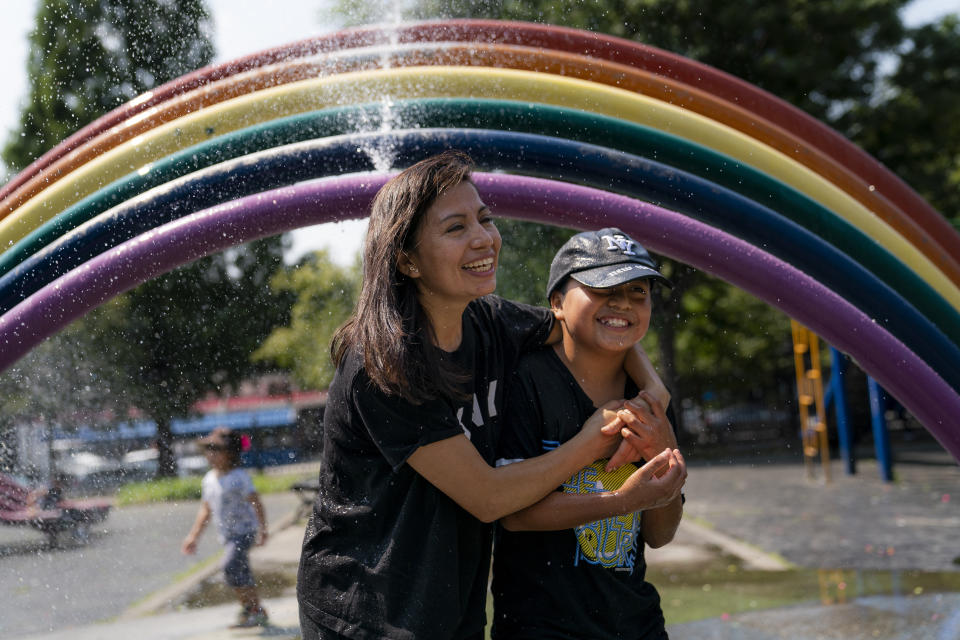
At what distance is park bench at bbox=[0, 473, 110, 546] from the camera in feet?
22.1

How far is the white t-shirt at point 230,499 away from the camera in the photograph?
6.09m

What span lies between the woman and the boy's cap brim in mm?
275

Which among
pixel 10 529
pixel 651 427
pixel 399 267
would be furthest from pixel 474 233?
pixel 10 529

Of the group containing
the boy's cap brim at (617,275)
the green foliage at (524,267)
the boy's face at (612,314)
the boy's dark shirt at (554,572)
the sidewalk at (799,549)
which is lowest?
the sidewalk at (799,549)

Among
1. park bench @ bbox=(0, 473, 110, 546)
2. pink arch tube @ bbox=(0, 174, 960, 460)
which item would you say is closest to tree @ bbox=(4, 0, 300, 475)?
park bench @ bbox=(0, 473, 110, 546)

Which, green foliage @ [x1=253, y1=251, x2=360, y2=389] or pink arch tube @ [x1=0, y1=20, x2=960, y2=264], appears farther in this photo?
green foliage @ [x1=253, y1=251, x2=360, y2=389]

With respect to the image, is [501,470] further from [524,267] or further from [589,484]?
[524,267]

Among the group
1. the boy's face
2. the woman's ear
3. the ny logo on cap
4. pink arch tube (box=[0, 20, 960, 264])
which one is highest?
pink arch tube (box=[0, 20, 960, 264])

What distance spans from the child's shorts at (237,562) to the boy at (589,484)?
3.86m

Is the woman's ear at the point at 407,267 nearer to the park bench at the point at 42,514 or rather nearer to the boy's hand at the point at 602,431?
the boy's hand at the point at 602,431

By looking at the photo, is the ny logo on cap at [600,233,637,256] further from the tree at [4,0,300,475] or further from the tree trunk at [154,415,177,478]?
the tree trunk at [154,415,177,478]

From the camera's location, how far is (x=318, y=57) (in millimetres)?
3686

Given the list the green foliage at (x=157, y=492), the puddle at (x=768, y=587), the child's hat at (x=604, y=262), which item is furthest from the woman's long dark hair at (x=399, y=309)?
the green foliage at (x=157, y=492)

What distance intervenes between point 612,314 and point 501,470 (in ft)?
1.79
